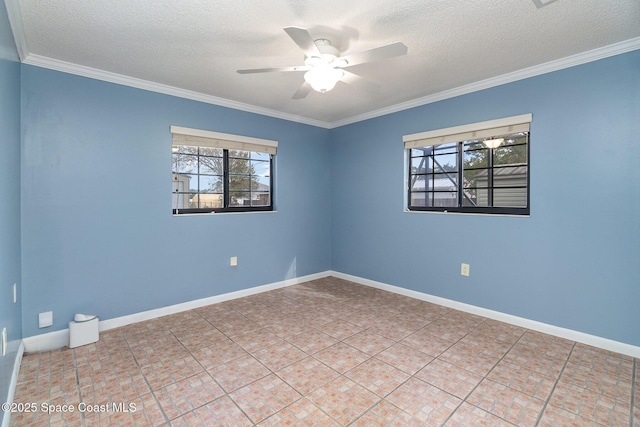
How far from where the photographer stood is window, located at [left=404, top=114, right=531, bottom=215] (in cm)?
298

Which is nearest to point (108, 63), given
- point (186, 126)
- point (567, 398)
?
point (186, 126)

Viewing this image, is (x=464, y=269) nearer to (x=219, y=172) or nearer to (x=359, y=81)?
(x=359, y=81)

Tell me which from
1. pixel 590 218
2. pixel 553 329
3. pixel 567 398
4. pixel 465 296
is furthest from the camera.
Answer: pixel 465 296

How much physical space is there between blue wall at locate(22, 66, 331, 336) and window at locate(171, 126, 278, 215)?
0.12m

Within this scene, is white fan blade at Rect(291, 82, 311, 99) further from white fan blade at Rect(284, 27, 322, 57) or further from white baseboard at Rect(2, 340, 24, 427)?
white baseboard at Rect(2, 340, 24, 427)

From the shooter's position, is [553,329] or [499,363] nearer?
[499,363]

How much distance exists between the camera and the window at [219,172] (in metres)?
3.38

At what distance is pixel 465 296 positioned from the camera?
131 inches

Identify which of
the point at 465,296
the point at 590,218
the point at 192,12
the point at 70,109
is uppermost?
the point at 192,12

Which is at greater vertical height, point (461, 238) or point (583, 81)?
point (583, 81)

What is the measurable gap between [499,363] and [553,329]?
0.87 metres

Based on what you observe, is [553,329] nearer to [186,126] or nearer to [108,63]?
[186,126]

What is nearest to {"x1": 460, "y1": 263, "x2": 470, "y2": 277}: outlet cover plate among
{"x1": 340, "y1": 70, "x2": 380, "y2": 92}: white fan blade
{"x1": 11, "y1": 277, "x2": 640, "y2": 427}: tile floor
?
{"x1": 11, "y1": 277, "x2": 640, "y2": 427}: tile floor

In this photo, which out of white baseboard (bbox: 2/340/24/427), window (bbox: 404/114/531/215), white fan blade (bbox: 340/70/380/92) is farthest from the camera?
window (bbox: 404/114/531/215)
